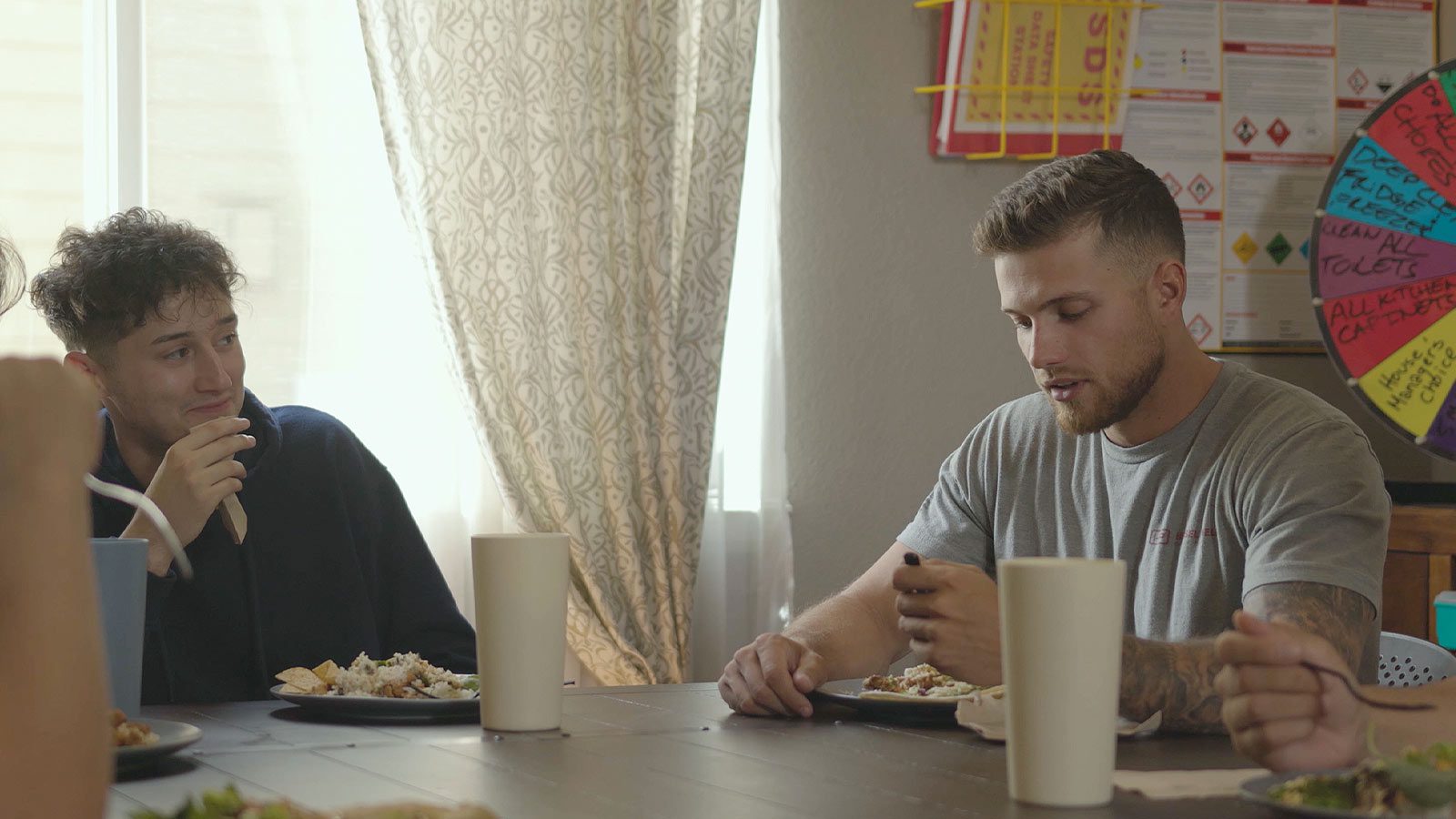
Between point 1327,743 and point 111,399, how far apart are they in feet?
5.30

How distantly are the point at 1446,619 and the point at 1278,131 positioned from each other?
1.20 meters

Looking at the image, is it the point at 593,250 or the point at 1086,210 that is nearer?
the point at 1086,210

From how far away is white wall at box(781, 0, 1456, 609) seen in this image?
3.19 meters

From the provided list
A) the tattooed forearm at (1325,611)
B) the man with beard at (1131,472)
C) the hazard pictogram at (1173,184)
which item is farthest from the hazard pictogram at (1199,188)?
the tattooed forearm at (1325,611)

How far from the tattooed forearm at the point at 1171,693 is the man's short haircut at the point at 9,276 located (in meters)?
1.00

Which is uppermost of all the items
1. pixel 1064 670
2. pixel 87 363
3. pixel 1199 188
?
pixel 1199 188

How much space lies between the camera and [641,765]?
1149 millimetres

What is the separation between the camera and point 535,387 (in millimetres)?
2986

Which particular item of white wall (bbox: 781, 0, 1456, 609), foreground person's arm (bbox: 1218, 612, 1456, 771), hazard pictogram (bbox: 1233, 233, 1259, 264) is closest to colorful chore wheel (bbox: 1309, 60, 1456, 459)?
hazard pictogram (bbox: 1233, 233, 1259, 264)

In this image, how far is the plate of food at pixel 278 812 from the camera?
735 mm

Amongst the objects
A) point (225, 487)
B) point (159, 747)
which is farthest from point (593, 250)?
point (159, 747)

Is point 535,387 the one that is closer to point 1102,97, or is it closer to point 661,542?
point 661,542

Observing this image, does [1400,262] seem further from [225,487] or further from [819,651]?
[225,487]

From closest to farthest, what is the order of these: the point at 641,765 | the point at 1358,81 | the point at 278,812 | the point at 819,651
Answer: the point at 278,812 < the point at 641,765 < the point at 819,651 < the point at 1358,81
